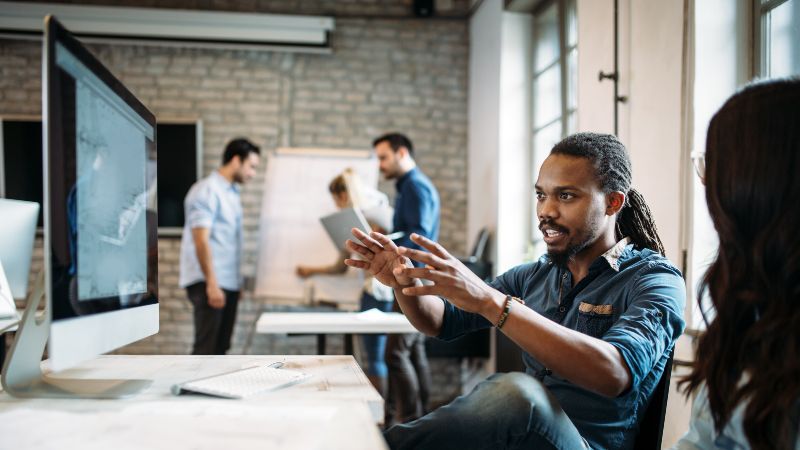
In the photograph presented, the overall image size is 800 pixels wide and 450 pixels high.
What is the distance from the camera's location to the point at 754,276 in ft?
3.03

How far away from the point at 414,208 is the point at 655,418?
2421 millimetres

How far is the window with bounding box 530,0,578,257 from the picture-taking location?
4.04 metres

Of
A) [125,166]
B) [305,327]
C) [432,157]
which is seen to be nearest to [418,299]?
[125,166]

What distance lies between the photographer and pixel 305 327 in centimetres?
283

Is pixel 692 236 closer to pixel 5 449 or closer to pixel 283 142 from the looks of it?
pixel 5 449

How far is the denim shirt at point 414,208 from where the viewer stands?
3.67 metres

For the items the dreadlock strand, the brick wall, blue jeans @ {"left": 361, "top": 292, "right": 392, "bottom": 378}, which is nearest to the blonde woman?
blue jeans @ {"left": 361, "top": 292, "right": 392, "bottom": 378}

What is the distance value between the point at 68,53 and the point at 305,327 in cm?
191

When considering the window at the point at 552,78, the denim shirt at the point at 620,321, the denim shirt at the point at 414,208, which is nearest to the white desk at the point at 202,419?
the denim shirt at the point at 620,321

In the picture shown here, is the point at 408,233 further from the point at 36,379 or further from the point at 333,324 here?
the point at 36,379

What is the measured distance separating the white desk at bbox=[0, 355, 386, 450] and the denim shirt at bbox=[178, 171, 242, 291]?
279 centimetres

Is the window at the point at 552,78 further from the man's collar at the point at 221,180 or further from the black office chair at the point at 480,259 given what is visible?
the man's collar at the point at 221,180

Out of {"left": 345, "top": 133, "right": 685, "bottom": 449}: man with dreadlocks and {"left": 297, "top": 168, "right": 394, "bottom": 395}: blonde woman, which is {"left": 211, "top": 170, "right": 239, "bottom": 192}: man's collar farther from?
{"left": 345, "top": 133, "right": 685, "bottom": 449}: man with dreadlocks

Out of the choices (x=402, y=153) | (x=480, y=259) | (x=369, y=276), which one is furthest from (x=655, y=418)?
(x=480, y=259)
